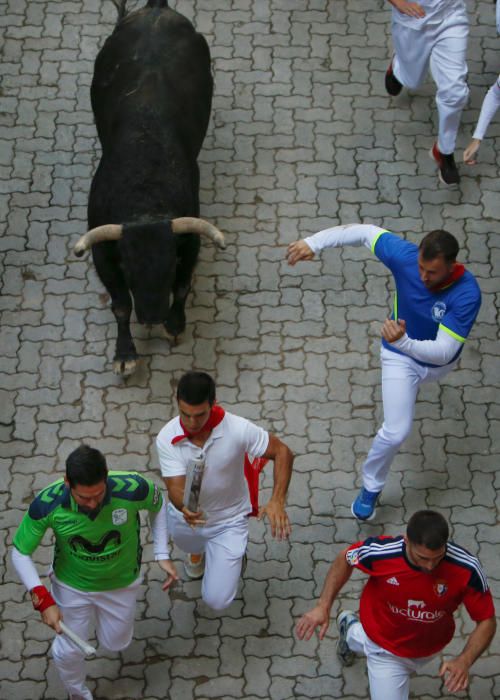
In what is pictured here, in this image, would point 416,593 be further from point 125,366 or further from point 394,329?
point 125,366

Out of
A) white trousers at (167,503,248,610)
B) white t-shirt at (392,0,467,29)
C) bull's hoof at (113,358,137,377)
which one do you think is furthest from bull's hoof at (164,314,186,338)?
white t-shirt at (392,0,467,29)

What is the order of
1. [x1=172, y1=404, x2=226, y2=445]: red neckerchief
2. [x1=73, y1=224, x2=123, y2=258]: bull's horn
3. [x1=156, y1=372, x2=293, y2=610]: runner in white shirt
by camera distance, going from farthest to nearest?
1. [x1=73, y1=224, x2=123, y2=258]: bull's horn
2. [x1=172, y1=404, x2=226, y2=445]: red neckerchief
3. [x1=156, y1=372, x2=293, y2=610]: runner in white shirt

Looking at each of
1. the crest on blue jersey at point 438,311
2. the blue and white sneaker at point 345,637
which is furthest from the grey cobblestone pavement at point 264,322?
the crest on blue jersey at point 438,311

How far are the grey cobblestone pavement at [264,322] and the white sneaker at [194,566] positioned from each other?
11cm

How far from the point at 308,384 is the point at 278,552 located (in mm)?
1476

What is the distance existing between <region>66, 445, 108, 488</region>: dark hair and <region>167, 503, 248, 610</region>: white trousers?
109 cm

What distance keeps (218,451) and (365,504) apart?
1.78m

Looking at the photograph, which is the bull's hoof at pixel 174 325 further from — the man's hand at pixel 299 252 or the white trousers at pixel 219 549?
the white trousers at pixel 219 549

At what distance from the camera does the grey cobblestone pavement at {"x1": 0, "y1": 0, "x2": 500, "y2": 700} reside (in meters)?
7.39

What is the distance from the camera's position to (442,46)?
31.6 feet

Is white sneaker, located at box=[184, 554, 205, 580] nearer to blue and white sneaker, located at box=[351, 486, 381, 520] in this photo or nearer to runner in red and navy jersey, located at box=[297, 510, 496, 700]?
blue and white sneaker, located at box=[351, 486, 381, 520]

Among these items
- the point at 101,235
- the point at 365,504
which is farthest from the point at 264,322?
the point at 365,504

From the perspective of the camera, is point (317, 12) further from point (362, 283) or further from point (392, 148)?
point (362, 283)

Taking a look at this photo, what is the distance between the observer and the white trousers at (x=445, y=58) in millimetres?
9562
